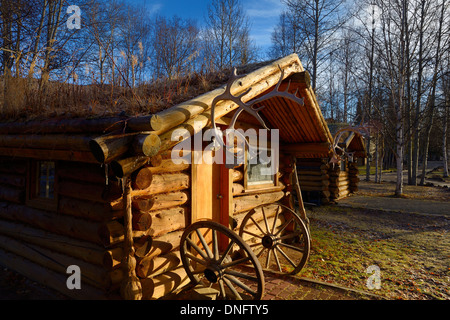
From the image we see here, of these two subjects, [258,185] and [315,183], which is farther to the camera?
[315,183]

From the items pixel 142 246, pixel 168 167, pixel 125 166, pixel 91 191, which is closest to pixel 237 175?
pixel 168 167

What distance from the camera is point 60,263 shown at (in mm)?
4527

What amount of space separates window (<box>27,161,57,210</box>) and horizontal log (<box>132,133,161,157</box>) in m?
3.21

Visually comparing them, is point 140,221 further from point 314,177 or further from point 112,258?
point 314,177

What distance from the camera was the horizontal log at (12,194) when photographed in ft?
17.9

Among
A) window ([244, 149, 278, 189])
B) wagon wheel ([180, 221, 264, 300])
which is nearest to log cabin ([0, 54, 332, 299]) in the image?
window ([244, 149, 278, 189])

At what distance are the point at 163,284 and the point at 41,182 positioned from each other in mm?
3375

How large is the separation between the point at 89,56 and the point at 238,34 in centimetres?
1259

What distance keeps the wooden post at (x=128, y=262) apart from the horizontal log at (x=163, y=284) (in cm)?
26

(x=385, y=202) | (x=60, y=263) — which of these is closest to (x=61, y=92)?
(x=60, y=263)

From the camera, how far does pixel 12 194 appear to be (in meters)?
5.66

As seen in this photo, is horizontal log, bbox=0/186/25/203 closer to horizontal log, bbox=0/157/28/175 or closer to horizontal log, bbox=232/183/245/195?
horizontal log, bbox=0/157/28/175

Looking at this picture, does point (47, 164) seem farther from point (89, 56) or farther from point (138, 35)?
point (138, 35)

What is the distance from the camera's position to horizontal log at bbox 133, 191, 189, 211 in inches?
151
